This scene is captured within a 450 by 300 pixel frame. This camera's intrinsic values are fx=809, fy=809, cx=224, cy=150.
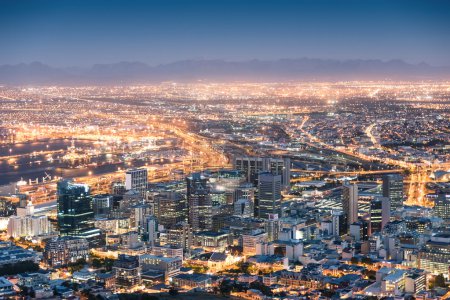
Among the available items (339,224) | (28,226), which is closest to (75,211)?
(28,226)

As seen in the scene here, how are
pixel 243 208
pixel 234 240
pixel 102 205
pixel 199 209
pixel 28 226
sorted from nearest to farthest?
pixel 234 240
pixel 28 226
pixel 199 209
pixel 102 205
pixel 243 208

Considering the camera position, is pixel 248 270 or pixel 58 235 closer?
pixel 248 270

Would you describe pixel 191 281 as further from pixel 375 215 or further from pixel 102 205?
pixel 102 205

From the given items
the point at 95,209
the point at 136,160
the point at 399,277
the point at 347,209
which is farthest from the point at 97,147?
the point at 399,277

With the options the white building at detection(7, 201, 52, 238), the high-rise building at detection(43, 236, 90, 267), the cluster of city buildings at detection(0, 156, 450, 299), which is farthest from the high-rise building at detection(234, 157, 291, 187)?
the high-rise building at detection(43, 236, 90, 267)

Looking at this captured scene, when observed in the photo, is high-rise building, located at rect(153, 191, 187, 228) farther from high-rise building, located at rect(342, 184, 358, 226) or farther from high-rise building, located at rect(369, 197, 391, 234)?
high-rise building, located at rect(369, 197, 391, 234)

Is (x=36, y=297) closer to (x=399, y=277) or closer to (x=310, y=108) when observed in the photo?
(x=399, y=277)

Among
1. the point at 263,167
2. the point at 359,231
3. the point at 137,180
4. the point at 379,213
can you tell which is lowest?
the point at 359,231
